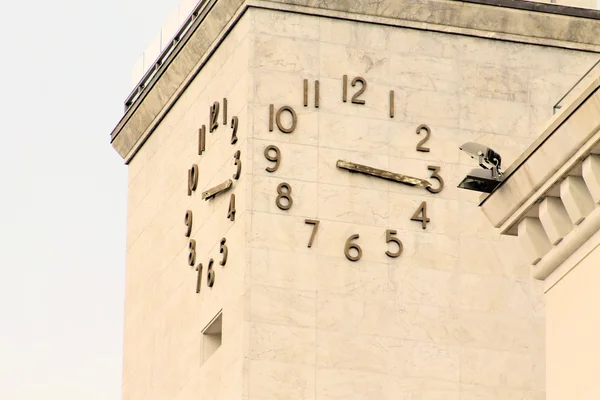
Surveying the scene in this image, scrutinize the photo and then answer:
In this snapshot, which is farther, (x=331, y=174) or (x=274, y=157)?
(x=331, y=174)

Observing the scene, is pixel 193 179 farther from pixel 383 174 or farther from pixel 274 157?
pixel 383 174

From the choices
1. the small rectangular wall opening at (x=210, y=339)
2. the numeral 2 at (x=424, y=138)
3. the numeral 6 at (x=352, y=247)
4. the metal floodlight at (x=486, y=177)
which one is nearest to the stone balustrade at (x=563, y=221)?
the metal floodlight at (x=486, y=177)

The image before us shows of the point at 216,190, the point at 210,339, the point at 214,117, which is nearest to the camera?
the point at 216,190

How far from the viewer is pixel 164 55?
40.8 metres

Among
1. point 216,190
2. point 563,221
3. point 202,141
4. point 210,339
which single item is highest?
point 202,141

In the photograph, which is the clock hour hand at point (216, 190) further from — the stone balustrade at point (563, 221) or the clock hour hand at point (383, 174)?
the stone balustrade at point (563, 221)

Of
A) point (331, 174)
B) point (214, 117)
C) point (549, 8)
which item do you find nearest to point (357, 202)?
point (331, 174)

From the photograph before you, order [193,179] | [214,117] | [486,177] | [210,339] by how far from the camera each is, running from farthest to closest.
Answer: [193,179] → [214,117] → [210,339] → [486,177]

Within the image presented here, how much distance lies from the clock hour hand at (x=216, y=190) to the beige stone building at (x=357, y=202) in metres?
0.08

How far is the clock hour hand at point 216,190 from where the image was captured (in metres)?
37.2

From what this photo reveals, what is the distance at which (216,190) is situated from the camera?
37625 millimetres

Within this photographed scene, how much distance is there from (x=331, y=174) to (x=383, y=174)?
0.80 metres

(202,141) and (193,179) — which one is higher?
(202,141)

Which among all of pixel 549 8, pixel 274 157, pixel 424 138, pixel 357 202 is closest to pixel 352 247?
pixel 357 202
